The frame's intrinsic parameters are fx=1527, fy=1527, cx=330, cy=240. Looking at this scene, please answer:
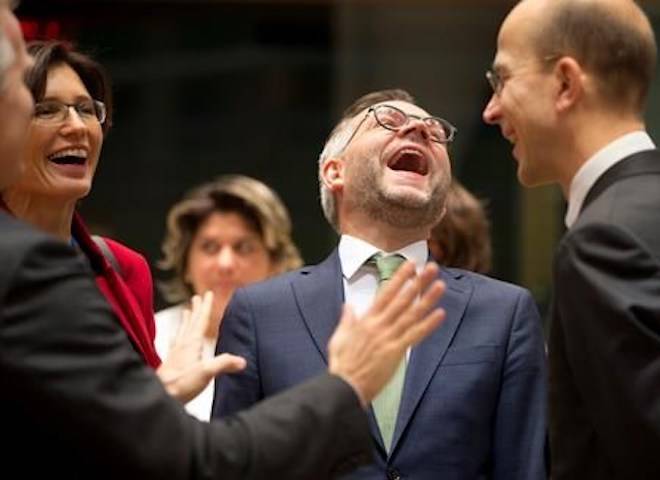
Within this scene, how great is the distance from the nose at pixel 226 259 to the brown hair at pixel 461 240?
69cm

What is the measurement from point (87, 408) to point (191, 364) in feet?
1.59

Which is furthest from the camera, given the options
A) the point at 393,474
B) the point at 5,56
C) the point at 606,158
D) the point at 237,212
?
the point at 237,212

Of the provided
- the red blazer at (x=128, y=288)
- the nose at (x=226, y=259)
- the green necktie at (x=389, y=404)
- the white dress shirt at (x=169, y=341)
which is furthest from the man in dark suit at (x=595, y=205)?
the nose at (x=226, y=259)

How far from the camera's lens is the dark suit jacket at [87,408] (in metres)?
2.06

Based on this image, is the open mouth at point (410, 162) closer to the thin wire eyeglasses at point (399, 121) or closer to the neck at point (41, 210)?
the thin wire eyeglasses at point (399, 121)

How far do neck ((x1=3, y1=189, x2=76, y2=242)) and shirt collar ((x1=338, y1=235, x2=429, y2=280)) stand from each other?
0.63 m

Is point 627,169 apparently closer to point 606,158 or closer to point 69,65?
point 606,158

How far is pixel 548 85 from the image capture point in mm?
2699

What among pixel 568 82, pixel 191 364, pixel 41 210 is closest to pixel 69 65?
pixel 41 210

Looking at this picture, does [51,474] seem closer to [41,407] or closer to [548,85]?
[41,407]

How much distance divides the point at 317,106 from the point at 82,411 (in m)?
5.54

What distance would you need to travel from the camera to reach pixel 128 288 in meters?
3.47

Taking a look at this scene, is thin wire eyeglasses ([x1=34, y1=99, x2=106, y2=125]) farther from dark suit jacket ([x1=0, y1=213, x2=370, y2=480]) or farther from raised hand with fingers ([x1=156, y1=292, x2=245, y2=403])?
dark suit jacket ([x1=0, y1=213, x2=370, y2=480])

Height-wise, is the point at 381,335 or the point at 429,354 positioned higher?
the point at 381,335
